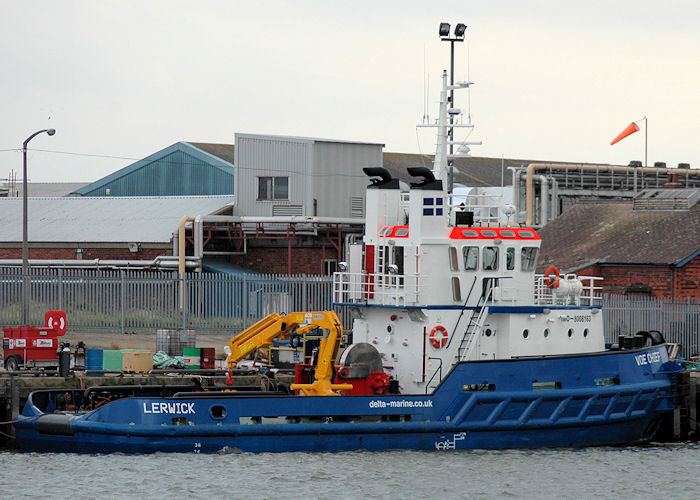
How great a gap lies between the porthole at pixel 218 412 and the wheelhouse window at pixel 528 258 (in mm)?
6697

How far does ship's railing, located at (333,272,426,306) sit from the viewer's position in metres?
25.2

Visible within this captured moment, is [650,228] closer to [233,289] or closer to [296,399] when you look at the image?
[233,289]

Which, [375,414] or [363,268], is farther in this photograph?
[363,268]

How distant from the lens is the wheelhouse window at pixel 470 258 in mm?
25562

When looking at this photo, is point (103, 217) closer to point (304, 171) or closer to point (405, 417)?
point (304, 171)

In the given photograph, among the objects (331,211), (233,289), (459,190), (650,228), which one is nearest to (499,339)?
(233,289)

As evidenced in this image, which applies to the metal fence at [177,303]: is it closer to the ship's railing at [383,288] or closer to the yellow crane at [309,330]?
the yellow crane at [309,330]

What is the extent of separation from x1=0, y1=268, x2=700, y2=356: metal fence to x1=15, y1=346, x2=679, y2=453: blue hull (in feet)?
34.4

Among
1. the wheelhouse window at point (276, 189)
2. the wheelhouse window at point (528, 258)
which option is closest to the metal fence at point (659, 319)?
the wheelhouse window at point (528, 258)

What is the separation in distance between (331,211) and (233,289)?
8781mm

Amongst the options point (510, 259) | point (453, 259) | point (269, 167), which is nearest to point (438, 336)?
point (453, 259)

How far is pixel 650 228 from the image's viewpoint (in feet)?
135

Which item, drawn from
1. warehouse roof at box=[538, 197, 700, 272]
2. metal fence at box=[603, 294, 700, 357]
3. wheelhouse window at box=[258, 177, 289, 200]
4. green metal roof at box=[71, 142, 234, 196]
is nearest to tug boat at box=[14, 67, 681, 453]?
metal fence at box=[603, 294, 700, 357]

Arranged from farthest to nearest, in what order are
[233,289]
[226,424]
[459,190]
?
[459,190]
[233,289]
[226,424]
